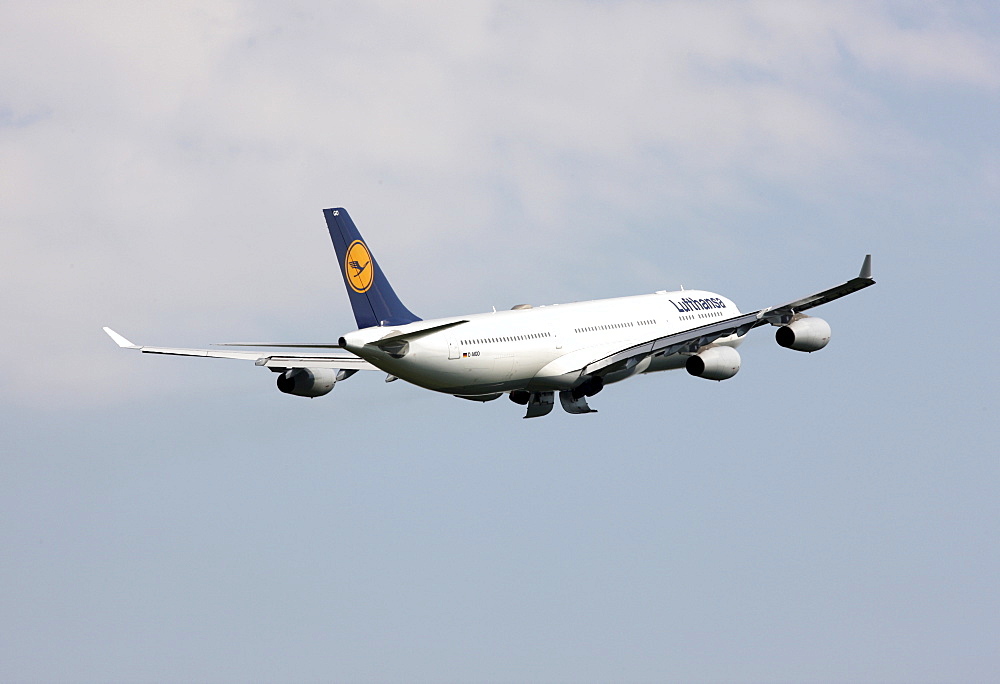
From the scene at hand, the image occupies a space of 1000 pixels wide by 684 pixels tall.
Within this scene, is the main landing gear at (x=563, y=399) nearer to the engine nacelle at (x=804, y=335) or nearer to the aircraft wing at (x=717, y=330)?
the aircraft wing at (x=717, y=330)

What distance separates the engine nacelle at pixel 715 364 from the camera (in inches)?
2416

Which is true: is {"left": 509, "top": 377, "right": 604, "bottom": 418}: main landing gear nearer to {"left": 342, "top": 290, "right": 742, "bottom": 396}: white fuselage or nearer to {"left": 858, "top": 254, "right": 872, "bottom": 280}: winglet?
{"left": 342, "top": 290, "right": 742, "bottom": 396}: white fuselage

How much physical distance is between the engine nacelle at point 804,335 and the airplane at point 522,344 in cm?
4

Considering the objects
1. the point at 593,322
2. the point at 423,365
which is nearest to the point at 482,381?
the point at 423,365

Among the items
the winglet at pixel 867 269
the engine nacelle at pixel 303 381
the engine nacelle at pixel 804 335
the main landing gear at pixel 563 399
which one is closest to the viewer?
the winglet at pixel 867 269

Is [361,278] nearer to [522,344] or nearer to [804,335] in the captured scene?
[522,344]

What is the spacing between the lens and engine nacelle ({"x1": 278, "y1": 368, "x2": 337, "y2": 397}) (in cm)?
6112

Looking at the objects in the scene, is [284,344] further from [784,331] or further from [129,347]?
[784,331]

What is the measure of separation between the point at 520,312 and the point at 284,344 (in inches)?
400

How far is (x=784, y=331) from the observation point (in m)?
60.2

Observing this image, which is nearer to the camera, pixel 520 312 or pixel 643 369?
pixel 520 312

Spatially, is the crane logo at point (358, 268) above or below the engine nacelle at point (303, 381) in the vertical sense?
above

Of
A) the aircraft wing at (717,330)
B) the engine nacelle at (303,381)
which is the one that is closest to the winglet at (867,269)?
the aircraft wing at (717,330)

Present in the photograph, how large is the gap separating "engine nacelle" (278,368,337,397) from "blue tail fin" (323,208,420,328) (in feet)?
21.1
